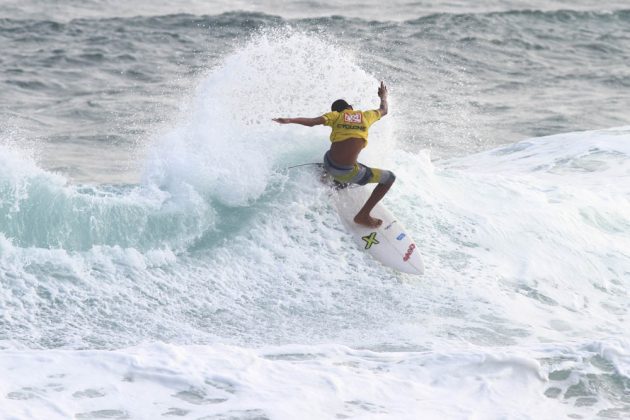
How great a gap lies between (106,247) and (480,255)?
4.23m

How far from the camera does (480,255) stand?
12039 millimetres

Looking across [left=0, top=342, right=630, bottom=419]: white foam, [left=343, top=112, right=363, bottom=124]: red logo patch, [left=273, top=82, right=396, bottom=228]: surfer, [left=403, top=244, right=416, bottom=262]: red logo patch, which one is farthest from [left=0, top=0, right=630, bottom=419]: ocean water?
[left=343, top=112, right=363, bottom=124]: red logo patch

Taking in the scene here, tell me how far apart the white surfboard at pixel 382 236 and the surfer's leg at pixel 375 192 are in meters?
0.08

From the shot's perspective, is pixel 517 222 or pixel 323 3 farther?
pixel 323 3

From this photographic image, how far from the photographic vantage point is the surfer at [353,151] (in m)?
11.1

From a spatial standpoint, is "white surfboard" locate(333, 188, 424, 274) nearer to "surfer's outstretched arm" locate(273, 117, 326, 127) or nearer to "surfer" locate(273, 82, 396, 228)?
"surfer" locate(273, 82, 396, 228)

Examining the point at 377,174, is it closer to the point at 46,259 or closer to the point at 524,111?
the point at 46,259

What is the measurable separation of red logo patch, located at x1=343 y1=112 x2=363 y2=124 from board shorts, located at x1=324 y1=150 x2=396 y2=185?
52 centimetres

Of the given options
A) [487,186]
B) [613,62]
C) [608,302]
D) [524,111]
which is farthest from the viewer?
[613,62]

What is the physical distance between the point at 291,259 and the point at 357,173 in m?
1.19

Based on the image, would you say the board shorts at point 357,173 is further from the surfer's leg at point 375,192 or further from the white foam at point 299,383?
the white foam at point 299,383

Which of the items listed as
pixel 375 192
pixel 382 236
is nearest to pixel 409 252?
pixel 382 236

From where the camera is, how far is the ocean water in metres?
8.36

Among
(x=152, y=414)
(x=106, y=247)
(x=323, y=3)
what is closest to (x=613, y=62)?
(x=323, y=3)
